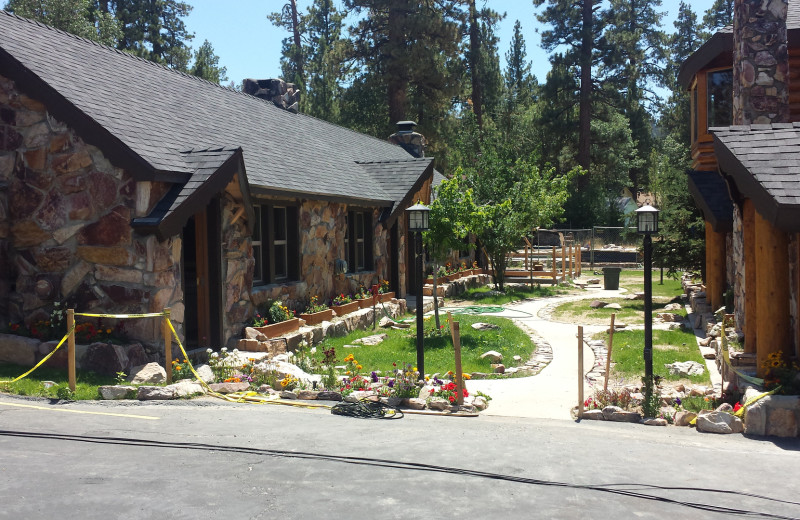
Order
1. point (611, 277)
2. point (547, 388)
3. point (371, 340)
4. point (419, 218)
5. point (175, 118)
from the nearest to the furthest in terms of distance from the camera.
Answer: point (547, 388) → point (419, 218) → point (175, 118) → point (371, 340) → point (611, 277)

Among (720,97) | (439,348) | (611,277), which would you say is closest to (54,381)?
(439,348)

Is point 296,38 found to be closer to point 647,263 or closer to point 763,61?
point 763,61

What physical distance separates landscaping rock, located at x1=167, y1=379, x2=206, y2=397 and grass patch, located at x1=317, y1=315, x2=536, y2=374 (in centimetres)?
292

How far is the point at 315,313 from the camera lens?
14242 mm

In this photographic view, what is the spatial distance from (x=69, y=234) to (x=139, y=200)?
1.30 meters

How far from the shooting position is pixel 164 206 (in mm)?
9875

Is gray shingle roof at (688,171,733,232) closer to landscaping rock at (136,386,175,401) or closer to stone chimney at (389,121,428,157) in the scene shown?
landscaping rock at (136,386,175,401)

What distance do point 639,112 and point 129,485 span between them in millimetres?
46124

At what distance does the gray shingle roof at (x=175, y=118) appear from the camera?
10.2 m

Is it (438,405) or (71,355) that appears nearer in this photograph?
(71,355)

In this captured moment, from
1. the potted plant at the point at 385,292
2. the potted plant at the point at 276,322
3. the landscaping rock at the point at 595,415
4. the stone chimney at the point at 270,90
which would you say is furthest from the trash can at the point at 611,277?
the landscaping rock at the point at 595,415

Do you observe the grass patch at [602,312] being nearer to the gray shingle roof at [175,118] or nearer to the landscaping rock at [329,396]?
the gray shingle roof at [175,118]

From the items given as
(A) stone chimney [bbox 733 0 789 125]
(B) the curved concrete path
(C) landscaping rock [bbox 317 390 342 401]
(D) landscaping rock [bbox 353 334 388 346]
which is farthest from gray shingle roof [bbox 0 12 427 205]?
(A) stone chimney [bbox 733 0 789 125]

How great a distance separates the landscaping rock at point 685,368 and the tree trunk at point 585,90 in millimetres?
32269
